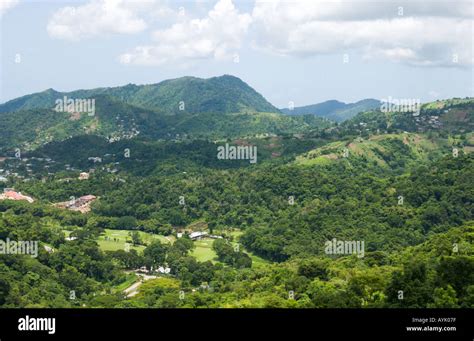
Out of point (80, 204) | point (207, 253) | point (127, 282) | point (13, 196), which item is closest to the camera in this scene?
point (127, 282)

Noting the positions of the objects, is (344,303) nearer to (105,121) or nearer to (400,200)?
(400,200)

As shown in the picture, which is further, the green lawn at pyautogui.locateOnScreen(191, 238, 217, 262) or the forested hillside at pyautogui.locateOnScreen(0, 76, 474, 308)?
the green lawn at pyautogui.locateOnScreen(191, 238, 217, 262)

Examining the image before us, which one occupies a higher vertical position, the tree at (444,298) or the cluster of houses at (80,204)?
the tree at (444,298)

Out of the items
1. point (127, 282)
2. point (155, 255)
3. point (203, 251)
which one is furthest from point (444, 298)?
point (203, 251)

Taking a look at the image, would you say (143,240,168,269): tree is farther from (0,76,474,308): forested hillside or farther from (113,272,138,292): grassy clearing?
(113,272,138,292): grassy clearing

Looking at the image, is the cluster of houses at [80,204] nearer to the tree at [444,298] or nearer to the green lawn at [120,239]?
the green lawn at [120,239]

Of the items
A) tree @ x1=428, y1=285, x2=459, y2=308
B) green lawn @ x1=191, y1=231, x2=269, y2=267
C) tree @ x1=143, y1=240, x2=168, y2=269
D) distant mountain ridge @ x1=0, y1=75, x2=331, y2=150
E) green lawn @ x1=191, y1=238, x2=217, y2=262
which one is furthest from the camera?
distant mountain ridge @ x1=0, y1=75, x2=331, y2=150

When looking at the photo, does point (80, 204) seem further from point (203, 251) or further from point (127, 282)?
point (127, 282)

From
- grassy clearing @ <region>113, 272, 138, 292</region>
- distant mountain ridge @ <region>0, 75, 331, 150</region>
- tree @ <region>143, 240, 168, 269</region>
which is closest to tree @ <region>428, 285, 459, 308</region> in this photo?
grassy clearing @ <region>113, 272, 138, 292</region>

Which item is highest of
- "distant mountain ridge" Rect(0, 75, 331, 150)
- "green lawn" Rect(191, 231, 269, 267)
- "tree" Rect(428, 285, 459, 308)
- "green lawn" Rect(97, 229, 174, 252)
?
"distant mountain ridge" Rect(0, 75, 331, 150)

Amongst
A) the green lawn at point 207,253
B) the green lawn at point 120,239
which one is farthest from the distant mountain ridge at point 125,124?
the green lawn at point 207,253

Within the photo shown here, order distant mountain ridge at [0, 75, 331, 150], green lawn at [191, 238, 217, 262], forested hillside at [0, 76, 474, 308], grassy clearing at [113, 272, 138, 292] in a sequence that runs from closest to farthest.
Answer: forested hillside at [0, 76, 474, 308] < grassy clearing at [113, 272, 138, 292] < green lawn at [191, 238, 217, 262] < distant mountain ridge at [0, 75, 331, 150]
